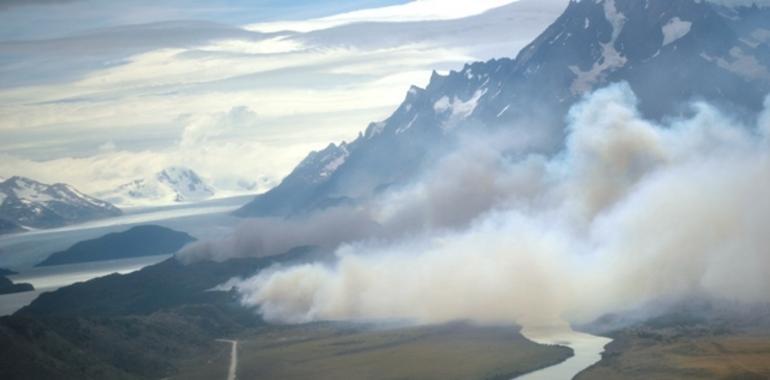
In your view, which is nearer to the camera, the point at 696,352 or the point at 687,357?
the point at 687,357

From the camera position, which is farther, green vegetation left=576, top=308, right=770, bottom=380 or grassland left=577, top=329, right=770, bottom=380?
green vegetation left=576, top=308, right=770, bottom=380

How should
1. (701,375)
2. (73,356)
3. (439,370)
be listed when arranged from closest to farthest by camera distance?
1. (701,375)
2. (439,370)
3. (73,356)

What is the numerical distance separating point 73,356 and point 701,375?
9801 cm

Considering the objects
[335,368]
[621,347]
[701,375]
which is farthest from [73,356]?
[701,375]

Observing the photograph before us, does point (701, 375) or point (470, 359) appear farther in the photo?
point (470, 359)

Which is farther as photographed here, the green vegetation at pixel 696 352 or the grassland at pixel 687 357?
the green vegetation at pixel 696 352

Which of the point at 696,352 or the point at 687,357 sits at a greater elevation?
the point at 696,352

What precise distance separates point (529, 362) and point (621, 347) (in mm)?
14349

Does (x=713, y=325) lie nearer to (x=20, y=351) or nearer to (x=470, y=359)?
(x=470, y=359)

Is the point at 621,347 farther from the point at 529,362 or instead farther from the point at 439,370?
the point at 439,370

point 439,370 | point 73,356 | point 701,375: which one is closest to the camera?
point 701,375

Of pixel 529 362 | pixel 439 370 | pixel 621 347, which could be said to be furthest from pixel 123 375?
pixel 621 347

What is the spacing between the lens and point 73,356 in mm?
197375

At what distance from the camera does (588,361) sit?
7259 inches
